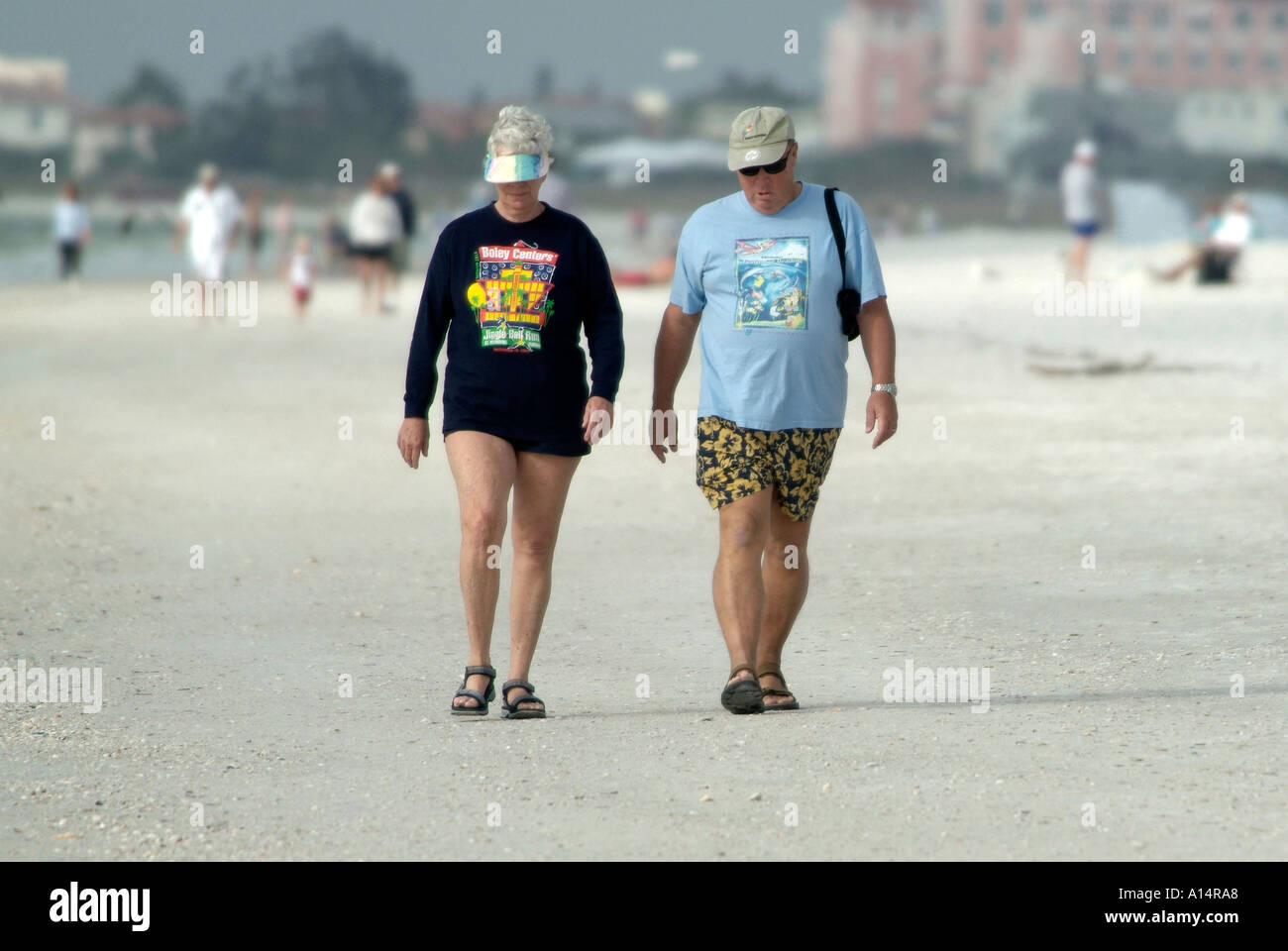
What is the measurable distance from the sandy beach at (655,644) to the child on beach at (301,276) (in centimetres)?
922

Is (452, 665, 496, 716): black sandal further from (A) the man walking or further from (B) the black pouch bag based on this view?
(B) the black pouch bag

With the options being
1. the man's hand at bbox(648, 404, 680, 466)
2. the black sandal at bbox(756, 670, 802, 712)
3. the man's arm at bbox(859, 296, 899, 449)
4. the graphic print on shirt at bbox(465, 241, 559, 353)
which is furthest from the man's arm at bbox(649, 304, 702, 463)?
the black sandal at bbox(756, 670, 802, 712)

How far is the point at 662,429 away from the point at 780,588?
0.61 meters

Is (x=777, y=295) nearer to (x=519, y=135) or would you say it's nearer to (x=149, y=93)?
(x=519, y=135)

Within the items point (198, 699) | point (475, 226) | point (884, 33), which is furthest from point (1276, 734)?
point (884, 33)

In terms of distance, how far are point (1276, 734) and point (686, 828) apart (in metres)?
1.79

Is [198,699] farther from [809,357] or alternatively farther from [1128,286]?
[1128,286]

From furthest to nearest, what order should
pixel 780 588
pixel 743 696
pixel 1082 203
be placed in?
pixel 1082 203 → pixel 780 588 → pixel 743 696

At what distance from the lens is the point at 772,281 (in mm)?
5406

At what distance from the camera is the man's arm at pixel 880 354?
17.9 ft

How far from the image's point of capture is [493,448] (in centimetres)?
547

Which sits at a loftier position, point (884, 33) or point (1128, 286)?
point (884, 33)

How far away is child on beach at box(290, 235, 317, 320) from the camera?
915 inches

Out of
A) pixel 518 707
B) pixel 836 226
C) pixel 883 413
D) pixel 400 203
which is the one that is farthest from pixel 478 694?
pixel 400 203
